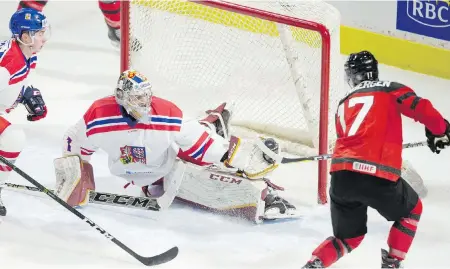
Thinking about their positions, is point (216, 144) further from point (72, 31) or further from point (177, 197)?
point (72, 31)

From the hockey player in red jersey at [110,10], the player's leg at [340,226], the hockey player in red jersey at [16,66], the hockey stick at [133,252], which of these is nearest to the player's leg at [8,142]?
the hockey player in red jersey at [16,66]

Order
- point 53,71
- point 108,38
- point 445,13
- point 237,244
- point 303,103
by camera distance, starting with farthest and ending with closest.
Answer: point 108,38, point 53,71, point 445,13, point 303,103, point 237,244

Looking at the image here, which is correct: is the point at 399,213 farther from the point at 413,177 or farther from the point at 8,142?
the point at 8,142

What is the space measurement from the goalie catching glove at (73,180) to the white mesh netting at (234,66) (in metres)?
0.81

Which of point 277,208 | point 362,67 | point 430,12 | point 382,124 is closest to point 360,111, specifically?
point 382,124

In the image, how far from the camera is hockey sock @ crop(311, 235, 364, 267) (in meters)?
3.93

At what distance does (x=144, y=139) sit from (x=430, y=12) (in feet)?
7.18

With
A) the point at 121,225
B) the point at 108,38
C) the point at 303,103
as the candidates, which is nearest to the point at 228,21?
the point at 303,103

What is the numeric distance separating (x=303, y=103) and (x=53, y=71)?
1.94m

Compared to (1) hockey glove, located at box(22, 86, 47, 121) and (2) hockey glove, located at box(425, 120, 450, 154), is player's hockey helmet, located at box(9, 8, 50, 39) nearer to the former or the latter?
(1) hockey glove, located at box(22, 86, 47, 121)

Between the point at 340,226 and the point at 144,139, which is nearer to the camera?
the point at 340,226

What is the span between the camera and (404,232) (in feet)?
12.8

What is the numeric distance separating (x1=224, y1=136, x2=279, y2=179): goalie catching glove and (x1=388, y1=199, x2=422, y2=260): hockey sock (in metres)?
0.85

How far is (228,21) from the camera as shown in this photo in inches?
208
